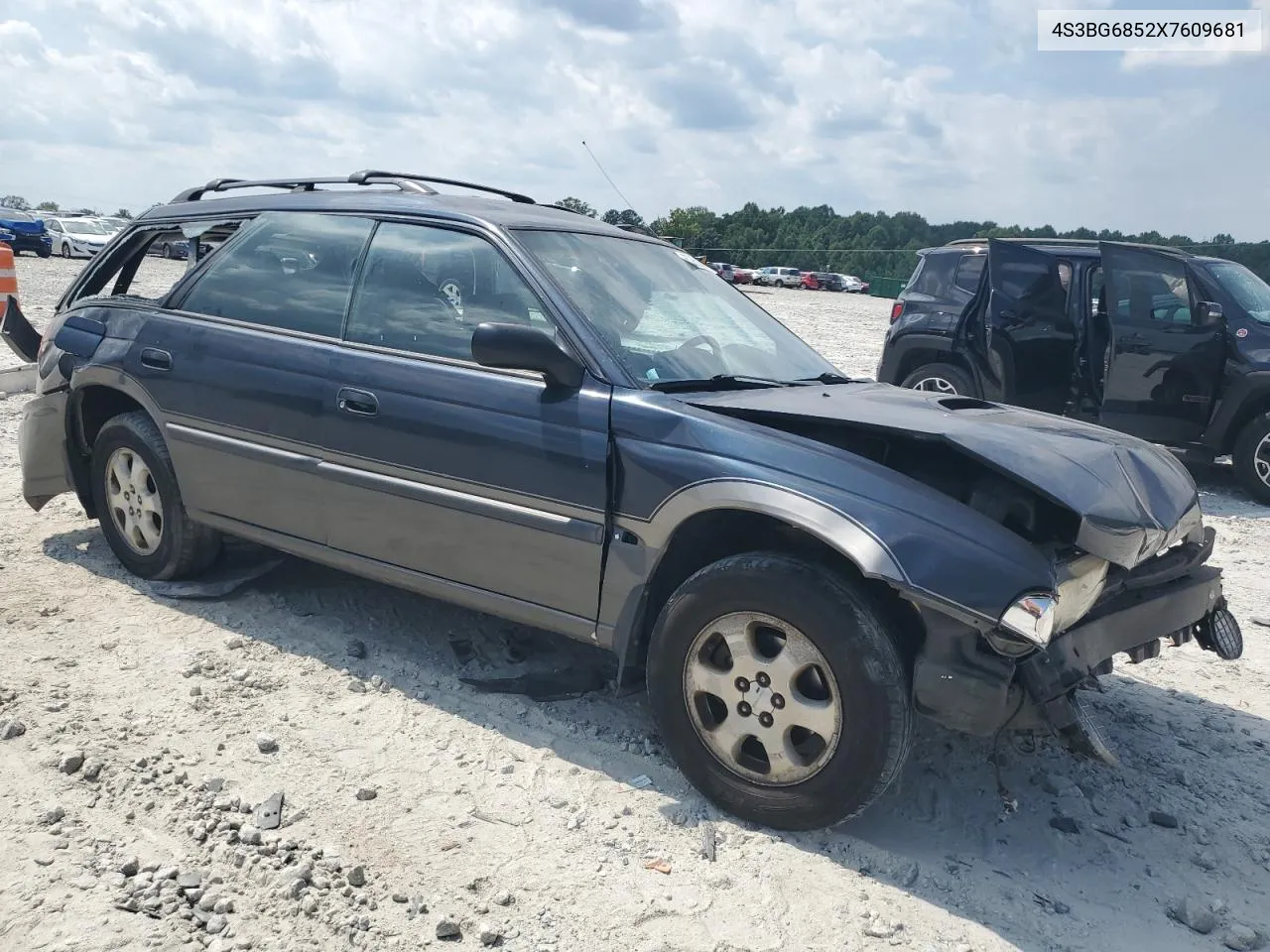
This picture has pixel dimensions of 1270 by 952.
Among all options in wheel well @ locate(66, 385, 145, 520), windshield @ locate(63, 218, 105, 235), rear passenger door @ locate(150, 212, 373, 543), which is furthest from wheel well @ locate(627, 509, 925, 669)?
windshield @ locate(63, 218, 105, 235)

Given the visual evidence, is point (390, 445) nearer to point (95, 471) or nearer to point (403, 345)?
point (403, 345)

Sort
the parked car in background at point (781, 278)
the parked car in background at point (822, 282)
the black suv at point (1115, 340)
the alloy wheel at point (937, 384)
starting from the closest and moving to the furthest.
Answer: the black suv at point (1115, 340) < the alloy wheel at point (937, 384) < the parked car in background at point (822, 282) < the parked car in background at point (781, 278)

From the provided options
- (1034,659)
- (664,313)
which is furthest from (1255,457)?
(1034,659)

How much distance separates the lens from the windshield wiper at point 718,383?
3717mm

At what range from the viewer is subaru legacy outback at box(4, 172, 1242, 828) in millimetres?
3055

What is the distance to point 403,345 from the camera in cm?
408

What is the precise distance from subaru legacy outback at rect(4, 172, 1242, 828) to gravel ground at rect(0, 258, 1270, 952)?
1.09 feet

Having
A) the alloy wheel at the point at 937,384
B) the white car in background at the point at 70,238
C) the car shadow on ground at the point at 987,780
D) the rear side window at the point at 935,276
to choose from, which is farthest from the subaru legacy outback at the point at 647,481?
the white car in background at the point at 70,238

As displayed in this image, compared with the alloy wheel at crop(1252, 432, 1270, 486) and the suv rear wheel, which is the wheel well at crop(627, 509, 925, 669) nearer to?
the alloy wheel at crop(1252, 432, 1270, 486)

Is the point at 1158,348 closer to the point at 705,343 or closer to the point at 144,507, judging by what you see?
the point at 705,343

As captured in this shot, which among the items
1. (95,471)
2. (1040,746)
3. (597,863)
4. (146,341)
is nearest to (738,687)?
(597,863)

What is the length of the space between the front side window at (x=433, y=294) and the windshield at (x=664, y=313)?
0.17 meters

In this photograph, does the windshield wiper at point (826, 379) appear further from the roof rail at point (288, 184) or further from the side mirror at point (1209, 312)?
the side mirror at point (1209, 312)

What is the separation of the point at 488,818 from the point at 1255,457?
753 cm
